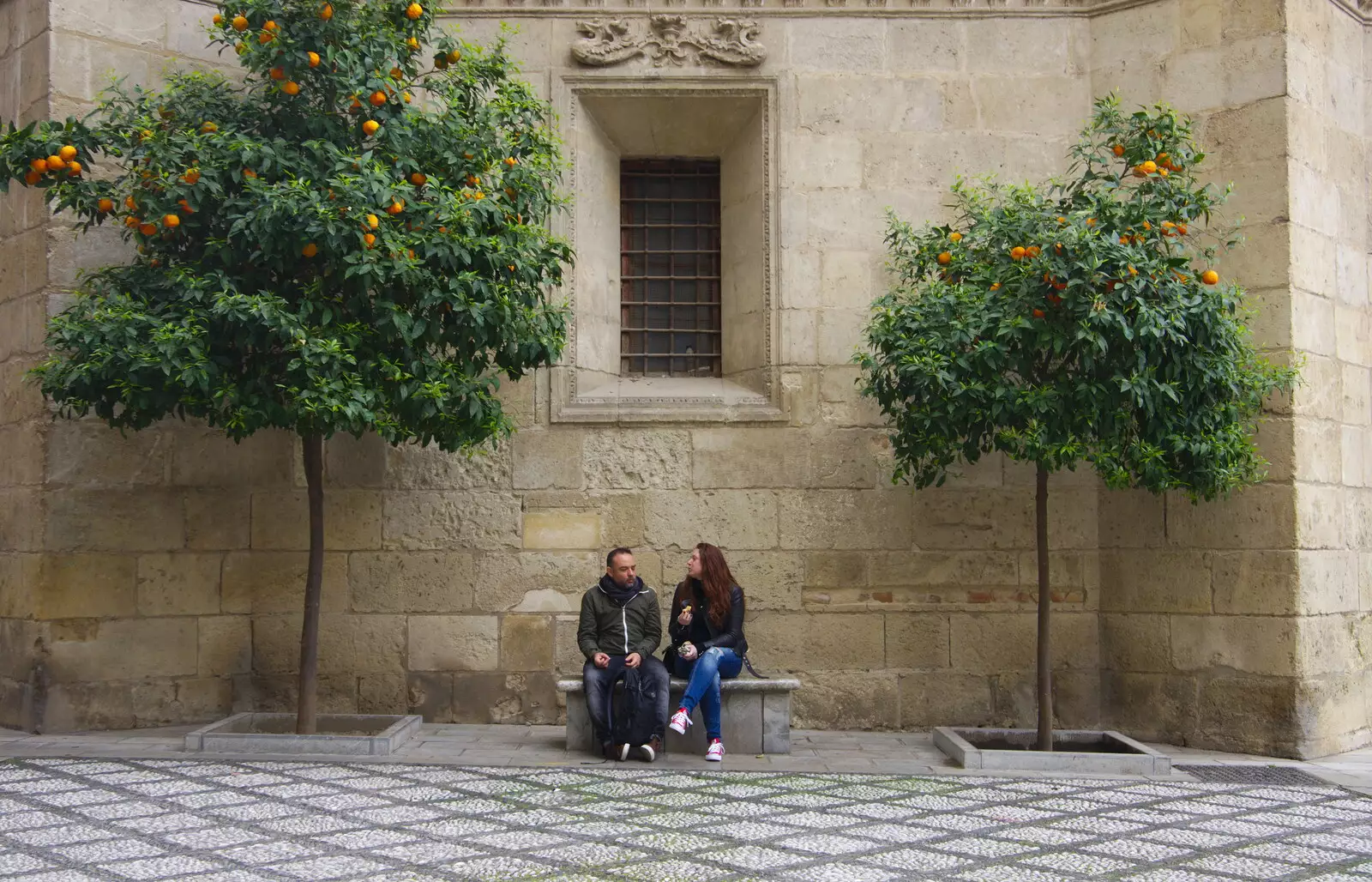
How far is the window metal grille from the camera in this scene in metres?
9.12

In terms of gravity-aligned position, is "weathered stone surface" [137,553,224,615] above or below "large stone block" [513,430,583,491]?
below

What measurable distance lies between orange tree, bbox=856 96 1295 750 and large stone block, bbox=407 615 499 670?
120 inches

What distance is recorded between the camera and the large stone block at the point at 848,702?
8336mm

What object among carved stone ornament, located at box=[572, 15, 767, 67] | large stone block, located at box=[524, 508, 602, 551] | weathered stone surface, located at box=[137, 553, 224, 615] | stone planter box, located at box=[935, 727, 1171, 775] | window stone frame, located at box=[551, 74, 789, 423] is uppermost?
carved stone ornament, located at box=[572, 15, 767, 67]

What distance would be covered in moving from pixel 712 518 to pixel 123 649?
3.86 m

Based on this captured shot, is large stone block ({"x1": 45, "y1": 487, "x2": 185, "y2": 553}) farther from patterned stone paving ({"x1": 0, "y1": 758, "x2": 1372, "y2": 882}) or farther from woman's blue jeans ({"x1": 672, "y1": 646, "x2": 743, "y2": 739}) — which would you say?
woman's blue jeans ({"x1": 672, "y1": 646, "x2": 743, "y2": 739})

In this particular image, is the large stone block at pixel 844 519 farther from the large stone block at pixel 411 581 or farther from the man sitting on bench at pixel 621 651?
the large stone block at pixel 411 581

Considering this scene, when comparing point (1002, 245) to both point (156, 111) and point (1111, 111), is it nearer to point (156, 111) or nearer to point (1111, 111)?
point (1111, 111)

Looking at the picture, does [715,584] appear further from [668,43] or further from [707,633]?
[668,43]

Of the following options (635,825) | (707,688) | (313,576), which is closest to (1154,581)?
(707,688)

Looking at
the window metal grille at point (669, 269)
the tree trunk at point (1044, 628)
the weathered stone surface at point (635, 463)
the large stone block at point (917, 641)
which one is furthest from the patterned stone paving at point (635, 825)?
the window metal grille at point (669, 269)

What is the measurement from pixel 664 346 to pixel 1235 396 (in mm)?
3863

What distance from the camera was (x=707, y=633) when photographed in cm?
748

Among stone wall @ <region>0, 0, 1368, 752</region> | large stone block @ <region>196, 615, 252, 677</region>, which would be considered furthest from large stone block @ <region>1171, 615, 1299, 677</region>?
large stone block @ <region>196, 615, 252, 677</region>
